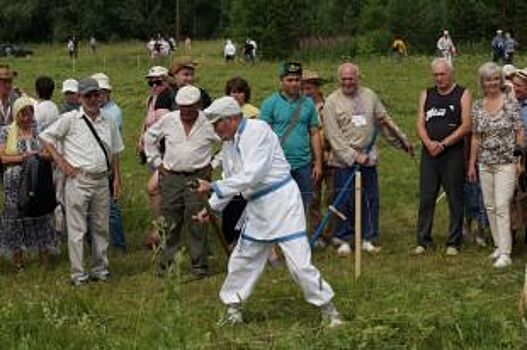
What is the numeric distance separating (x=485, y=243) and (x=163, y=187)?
350 centimetres

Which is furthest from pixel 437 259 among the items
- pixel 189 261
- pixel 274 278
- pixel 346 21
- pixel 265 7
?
pixel 346 21

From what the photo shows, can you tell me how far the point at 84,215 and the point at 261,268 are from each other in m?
2.22

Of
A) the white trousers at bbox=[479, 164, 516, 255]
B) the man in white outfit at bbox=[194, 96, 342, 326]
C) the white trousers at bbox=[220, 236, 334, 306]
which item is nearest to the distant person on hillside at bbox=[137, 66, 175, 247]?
the white trousers at bbox=[220, 236, 334, 306]

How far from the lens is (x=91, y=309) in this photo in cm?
742

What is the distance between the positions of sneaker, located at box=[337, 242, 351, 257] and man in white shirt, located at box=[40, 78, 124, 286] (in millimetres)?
2439

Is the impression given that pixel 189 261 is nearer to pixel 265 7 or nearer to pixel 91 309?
pixel 91 309

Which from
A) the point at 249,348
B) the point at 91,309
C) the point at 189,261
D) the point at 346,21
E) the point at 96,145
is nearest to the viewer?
the point at 249,348

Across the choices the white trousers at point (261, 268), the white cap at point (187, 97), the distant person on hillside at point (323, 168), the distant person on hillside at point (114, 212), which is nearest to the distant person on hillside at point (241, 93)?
the distant person on hillside at point (323, 168)

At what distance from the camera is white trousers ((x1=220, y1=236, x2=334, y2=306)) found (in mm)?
7059

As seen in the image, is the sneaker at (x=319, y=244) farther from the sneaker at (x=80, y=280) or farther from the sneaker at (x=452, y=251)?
the sneaker at (x=80, y=280)

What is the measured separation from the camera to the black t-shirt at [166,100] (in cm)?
1005

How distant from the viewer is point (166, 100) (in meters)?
10.1

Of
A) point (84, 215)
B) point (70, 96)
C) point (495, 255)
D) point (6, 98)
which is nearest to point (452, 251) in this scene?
point (495, 255)

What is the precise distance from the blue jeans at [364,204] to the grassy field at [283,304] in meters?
0.28
